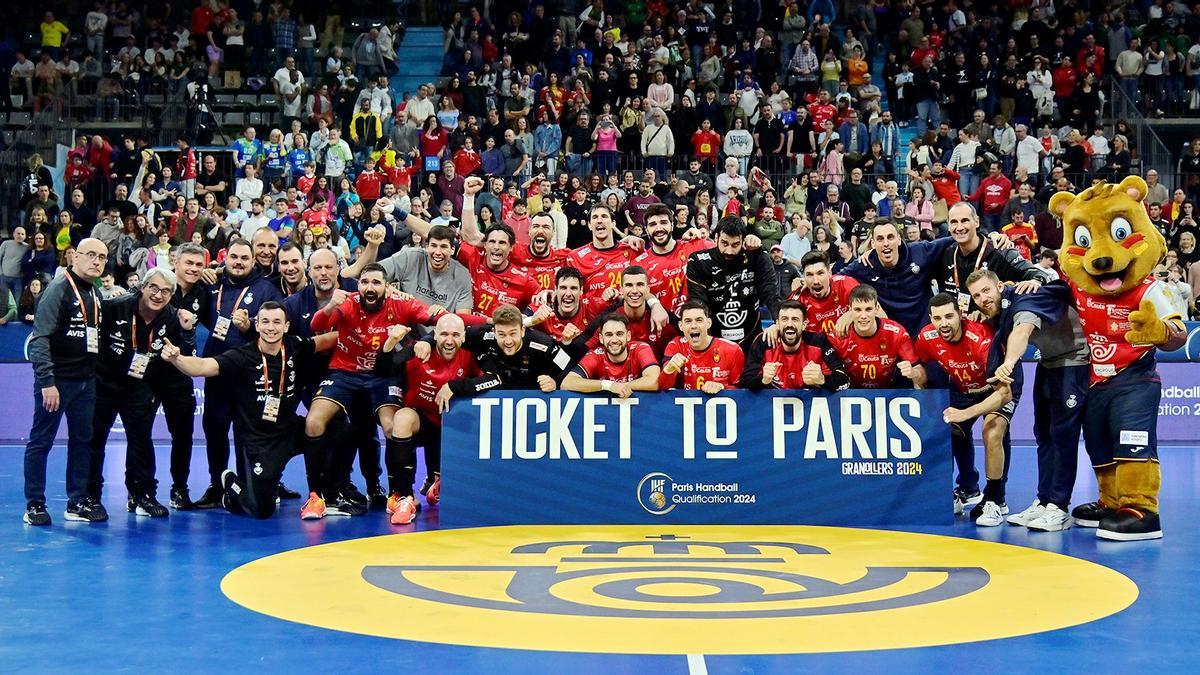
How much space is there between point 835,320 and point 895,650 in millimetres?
5091

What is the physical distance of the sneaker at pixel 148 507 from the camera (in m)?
10.5

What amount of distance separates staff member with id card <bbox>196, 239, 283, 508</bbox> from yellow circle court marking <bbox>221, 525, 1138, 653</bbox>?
232 centimetres

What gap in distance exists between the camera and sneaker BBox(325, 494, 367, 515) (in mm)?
10695

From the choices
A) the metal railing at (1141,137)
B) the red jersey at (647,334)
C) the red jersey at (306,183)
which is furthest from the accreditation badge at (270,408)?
the metal railing at (1141,137)

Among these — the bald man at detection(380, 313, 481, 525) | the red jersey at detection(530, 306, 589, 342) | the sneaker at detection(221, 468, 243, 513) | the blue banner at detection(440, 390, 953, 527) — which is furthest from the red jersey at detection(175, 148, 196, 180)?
the blue banner at detection(440, 390, 953, 527)

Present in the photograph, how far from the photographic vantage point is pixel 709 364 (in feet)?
34.2

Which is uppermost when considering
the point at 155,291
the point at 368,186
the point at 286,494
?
the point at 368,186

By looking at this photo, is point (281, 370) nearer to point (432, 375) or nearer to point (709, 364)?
point (432, 375)

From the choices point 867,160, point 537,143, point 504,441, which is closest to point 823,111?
point 867,160

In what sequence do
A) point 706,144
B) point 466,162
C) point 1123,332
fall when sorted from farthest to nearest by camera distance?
1. point 706,144
2. point 466,162
3. point 1123,332

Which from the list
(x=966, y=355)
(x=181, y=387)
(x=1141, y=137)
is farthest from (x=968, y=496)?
(x=1141, y=137)

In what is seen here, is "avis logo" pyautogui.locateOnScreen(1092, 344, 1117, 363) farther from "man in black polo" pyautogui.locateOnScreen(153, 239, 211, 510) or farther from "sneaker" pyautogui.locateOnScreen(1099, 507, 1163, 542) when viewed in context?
"man in black polo" pyautogui.locateOnScreen(153, 239, 211, 510)

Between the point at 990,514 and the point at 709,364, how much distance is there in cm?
249

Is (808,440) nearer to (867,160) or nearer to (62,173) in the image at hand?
(867,160)
